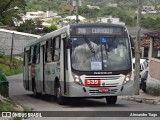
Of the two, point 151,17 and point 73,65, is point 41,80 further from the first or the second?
point 151,17

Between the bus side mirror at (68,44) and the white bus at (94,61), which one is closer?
the white bus at (94,61)

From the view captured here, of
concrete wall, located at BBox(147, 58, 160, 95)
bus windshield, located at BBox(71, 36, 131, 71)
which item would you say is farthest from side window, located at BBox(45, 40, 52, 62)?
→ concrete wall, located at BBox(147, 58, 160, 95)

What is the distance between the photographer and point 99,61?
60.3 ft

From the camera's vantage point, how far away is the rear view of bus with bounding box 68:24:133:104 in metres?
18.1

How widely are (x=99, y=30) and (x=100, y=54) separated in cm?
104

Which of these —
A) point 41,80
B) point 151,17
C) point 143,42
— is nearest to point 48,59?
point 41,80

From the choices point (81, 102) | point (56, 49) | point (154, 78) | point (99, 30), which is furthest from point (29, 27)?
point (99, 30)

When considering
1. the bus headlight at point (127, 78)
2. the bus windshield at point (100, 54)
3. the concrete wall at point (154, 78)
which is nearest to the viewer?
the bus windshield at point (100, 54)

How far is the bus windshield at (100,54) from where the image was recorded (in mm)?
18328

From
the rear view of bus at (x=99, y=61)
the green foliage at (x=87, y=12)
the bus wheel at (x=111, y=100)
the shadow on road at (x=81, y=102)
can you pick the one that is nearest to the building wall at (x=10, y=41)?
the green foliage at (x=87, y=12)

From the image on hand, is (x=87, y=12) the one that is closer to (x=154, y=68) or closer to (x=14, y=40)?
(x=14, y=40)

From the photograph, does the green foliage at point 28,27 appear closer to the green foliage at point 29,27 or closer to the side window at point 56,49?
the green foliage at point 29,27

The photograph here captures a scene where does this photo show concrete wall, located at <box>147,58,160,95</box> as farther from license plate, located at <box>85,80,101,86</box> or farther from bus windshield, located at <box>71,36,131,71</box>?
license plate, located at <box>85,80,101,86</box>

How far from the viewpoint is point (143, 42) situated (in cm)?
5109
